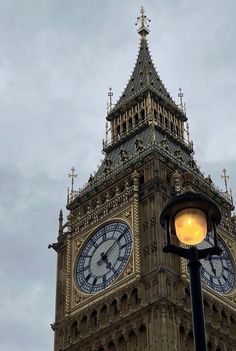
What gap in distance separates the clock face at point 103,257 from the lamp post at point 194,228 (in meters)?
32.0

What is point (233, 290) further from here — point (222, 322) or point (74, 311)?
point (74, 311)

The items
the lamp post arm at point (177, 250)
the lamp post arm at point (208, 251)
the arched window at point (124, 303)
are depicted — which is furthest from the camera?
the arched window at point (124, 303)

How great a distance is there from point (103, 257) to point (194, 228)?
112 ft

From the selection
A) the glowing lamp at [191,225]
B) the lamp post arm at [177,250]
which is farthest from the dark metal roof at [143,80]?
the glowing lamp at [191,225]

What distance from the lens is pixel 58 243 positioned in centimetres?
4959

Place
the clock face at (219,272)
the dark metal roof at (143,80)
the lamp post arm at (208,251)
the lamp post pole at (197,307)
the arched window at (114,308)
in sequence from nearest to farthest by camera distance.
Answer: the lamp post pole at (197,307), the lamp post arm at (208,251), the arched window at (114,308), the clock face at (219,272), the dark metal roof at (143,80)

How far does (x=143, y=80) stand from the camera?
59.3m

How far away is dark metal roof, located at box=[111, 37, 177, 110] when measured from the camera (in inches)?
2299

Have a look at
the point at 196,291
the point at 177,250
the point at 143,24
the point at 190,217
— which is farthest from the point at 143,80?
the point at 196,291

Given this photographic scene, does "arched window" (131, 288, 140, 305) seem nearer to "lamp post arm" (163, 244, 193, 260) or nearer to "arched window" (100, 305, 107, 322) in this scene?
"arched window" (100, 305, 107, 322)

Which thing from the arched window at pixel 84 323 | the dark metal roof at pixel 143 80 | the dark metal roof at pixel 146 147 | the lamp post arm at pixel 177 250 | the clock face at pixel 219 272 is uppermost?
the dark metal roof at pixel 143 80

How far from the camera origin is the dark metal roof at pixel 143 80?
192 feet

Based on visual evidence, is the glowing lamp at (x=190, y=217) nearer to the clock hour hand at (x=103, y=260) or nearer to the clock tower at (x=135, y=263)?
the clock tower at (x=135, y=263)

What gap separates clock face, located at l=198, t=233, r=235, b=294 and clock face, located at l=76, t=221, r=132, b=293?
441 cm
